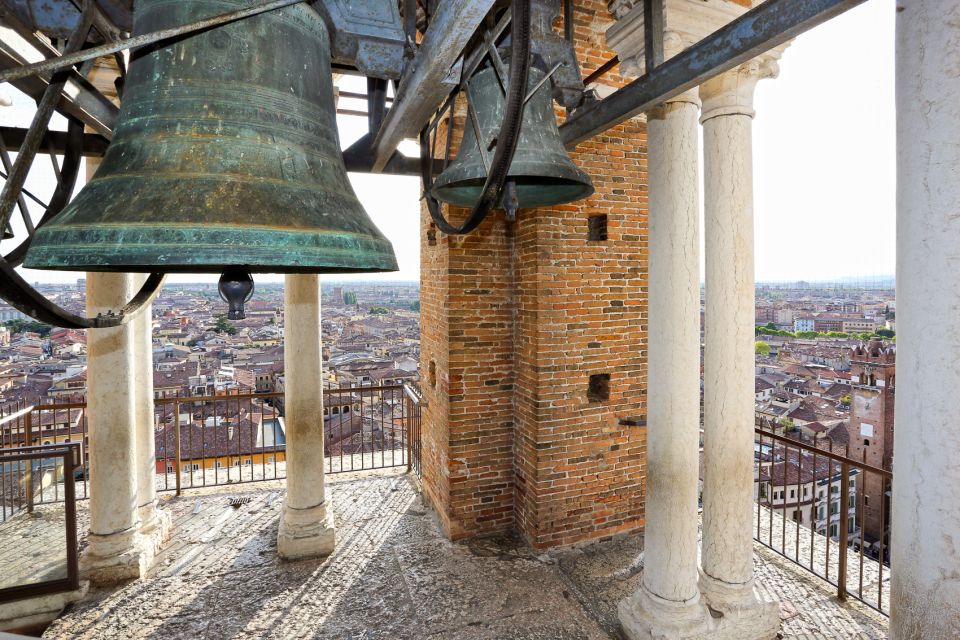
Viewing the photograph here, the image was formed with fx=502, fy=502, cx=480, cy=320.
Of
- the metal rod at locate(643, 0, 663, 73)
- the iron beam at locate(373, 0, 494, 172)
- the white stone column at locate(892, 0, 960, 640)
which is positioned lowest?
the white stone column at locate(892, 0, 960, 640)

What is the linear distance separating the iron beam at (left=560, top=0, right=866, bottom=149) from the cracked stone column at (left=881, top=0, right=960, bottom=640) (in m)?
0.27

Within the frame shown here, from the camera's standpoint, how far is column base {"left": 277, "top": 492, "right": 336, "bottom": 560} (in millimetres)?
4328

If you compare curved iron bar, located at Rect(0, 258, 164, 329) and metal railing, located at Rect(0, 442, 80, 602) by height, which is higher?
curved iron bar, located at Rect(0, 258, 164, 329)

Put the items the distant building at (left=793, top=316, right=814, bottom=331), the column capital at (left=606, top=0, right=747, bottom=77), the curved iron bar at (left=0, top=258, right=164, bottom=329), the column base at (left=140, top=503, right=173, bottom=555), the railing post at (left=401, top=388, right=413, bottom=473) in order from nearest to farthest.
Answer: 1. the curved iron bar at (left=0, top=258, right=164, bottom=329)
2. the column capital at (left=606, top=0, right=747, bottom=77)
3. the column base at (left=140, top=503, right=173, bottom=555)
4. the railing post at (left=401, top=388, right=413, bottom=473)
5. the distant building at (left=793, top=316, right=814, bottom=331)

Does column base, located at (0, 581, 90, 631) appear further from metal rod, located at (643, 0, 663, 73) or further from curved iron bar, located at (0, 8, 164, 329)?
metal rod, located at (643, 0, 663, 73)

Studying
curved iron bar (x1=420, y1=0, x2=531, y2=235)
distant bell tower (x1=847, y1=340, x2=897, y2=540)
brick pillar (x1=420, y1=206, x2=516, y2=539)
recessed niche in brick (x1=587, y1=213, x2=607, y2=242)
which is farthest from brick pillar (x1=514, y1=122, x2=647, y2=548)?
distant bell tower (x1=847, y1=340, x2=897, y2=540)

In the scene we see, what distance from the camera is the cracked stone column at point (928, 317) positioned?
1.12 m

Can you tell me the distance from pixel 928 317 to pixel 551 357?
3.25m

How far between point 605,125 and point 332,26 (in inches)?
47.2

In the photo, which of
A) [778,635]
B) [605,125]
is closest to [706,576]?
[778,635]

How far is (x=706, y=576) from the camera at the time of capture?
3199 mm

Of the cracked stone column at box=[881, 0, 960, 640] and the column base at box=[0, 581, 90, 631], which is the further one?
the column base at box=[0, 581, 90, 631]

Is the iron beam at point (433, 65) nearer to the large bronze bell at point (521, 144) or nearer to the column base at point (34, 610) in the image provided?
the large bronze bell at point (521, 144)

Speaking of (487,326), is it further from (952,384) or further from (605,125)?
(952,384)
